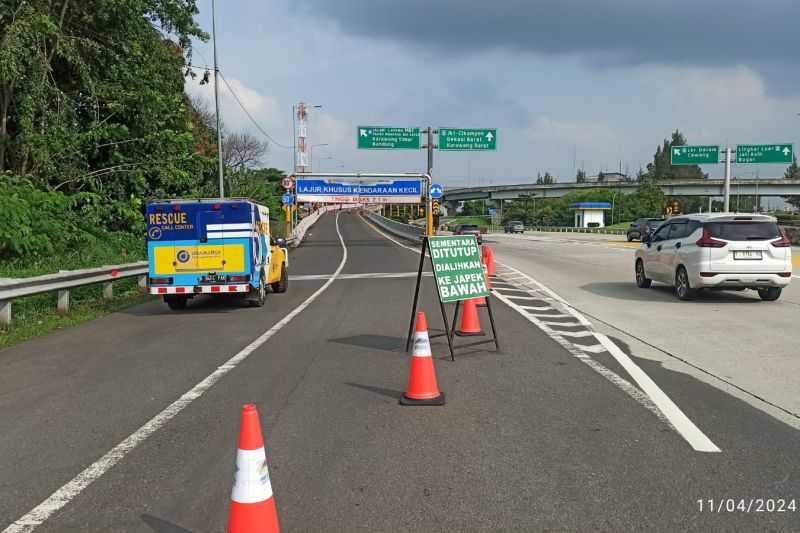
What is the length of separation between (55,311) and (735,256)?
513 inches

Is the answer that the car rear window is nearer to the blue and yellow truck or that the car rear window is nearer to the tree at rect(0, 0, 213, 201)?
the blue and yellow truck

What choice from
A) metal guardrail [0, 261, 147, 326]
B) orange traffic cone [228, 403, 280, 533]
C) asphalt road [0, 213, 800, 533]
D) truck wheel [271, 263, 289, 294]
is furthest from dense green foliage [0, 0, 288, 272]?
orange traffic cone [228, 403, 280, 533]

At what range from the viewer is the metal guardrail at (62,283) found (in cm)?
1122

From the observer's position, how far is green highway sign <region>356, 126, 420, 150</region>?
143 ft

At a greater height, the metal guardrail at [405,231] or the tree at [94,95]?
the tree at [94,95]

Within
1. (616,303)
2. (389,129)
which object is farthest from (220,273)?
(389,129)

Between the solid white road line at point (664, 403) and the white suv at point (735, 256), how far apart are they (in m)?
4.48

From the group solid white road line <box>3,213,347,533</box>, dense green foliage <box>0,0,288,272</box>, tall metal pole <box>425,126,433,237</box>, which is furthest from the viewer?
tall metal pole <box>425,126,433,237</box>

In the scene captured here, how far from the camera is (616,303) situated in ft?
46.0

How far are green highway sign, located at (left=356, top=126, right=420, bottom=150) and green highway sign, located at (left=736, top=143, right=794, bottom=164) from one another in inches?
919

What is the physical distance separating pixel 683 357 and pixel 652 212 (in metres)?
105

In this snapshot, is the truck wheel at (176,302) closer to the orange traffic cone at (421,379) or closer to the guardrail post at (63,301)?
the guardrail post at (63,301)

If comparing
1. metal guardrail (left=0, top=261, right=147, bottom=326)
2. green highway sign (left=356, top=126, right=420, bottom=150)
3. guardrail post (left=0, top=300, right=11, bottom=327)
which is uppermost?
green highway sign (left=356, top=126, right=420, bottom=150)

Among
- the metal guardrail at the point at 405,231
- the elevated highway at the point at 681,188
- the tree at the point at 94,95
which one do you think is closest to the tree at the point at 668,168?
the elevated highway at the point at 681,188
